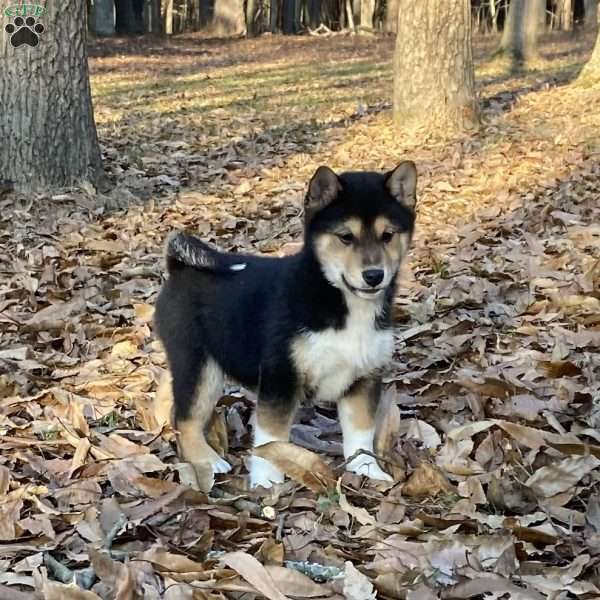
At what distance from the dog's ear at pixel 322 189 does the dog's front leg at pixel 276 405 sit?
676 millimetres

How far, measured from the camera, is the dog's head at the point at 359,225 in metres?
3.81

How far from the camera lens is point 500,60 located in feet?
64.1

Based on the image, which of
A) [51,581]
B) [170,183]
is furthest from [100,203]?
[51,581]

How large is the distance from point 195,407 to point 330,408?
0.96 meters

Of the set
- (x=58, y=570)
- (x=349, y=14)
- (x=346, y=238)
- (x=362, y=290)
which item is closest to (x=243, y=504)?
(x=58, y=570)

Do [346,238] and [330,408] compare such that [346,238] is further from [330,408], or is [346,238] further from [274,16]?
[274,16]

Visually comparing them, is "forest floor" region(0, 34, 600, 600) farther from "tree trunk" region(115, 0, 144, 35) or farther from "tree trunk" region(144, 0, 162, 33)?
"tree trunk" region(144, 0, 162, 33)

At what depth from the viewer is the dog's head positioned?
3.81 m

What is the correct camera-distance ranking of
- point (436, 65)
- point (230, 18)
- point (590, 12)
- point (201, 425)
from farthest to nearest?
point (590, 12) < point (230, 18) < point (436, 65) < point (201, 425)

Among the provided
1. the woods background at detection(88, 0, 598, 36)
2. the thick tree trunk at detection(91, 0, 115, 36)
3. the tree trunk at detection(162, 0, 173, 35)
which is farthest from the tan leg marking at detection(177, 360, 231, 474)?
the tree trunk at detection(162, 0, 173, 35)

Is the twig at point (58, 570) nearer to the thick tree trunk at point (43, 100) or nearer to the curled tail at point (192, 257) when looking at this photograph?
the curled tail at point (192, 257)

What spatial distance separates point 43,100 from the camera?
9.25m

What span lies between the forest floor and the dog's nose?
0.76 metres

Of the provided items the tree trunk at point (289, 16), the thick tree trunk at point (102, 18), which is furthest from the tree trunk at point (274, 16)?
the thick tree trunk at point (102, 18)
